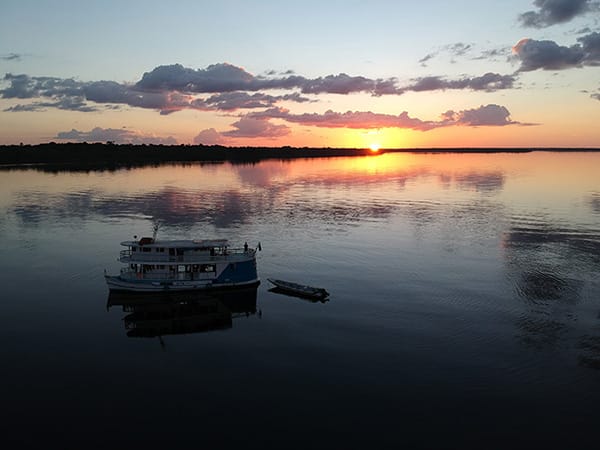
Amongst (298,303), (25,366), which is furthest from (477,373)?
(25,366)

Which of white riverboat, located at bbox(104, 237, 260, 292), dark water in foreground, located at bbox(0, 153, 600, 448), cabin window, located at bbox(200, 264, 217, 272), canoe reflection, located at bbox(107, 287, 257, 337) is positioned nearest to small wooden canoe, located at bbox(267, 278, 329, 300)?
dark water in foreground, located at bbox(0, 153, 600, 448)

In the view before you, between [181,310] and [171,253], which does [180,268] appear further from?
[181,310]

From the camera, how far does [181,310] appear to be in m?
54.1

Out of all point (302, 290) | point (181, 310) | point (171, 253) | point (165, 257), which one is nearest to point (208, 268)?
point (171, 253)

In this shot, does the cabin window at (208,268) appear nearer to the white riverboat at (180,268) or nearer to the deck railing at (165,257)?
the white riverboat at (180,268)

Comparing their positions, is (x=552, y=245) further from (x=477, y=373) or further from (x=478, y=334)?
(x=477, y=373)

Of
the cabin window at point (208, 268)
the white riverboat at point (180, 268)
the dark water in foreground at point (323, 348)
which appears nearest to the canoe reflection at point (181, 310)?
the dark water in foreground at point (323, 348)

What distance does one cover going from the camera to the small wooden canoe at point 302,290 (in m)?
55.8

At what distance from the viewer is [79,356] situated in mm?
40906

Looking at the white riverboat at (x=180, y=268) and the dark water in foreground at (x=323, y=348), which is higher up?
the white riverboat at (x=180, y=268)

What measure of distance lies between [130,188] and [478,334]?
155 m

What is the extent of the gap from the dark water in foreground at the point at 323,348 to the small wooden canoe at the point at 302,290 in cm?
115

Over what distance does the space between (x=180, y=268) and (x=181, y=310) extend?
26.5ft

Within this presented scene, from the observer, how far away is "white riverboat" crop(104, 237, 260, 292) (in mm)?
57750
